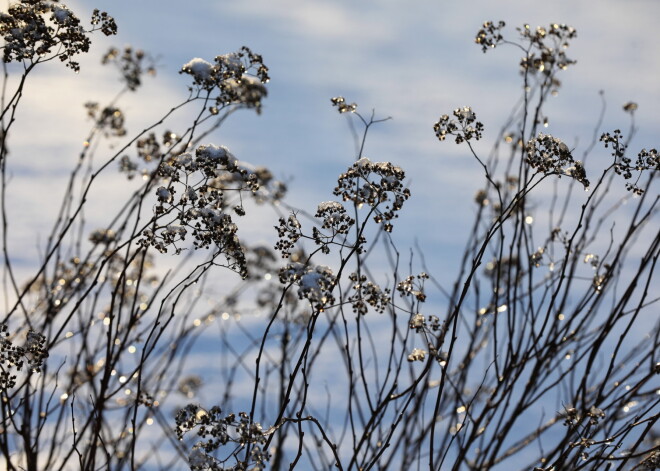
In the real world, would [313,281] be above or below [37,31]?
below

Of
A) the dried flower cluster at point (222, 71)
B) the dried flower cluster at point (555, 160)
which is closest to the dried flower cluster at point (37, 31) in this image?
the dried flower cluster at point (222, 71)

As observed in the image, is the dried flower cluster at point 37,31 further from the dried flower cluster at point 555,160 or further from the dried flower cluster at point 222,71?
the dried flower cluster at point 555,160

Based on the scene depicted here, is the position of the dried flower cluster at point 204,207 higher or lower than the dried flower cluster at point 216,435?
higher

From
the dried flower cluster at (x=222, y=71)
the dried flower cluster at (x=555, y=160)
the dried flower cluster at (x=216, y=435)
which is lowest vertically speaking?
the dried flower cluster at (x=216, y=435)

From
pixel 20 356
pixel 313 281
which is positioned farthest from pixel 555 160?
pixel 20 356

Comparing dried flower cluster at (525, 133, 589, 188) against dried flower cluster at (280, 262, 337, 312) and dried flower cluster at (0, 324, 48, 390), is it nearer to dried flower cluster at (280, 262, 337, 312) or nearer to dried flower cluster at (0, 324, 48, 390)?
dried flower cluster at (280, 262, 337, 312)

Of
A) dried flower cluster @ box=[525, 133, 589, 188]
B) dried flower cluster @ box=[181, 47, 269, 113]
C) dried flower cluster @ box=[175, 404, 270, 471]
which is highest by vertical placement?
dried flower cluster @ box=[181, 47, 269, 113]

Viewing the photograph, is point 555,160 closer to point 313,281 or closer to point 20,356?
point 313,281

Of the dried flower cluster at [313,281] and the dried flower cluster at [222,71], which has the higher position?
the dried flower cluster at [222,71]

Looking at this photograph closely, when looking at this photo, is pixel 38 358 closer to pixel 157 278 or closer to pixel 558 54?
pixel 558 54

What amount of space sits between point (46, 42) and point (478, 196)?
4773 millimetres

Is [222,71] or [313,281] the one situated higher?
[222,71]

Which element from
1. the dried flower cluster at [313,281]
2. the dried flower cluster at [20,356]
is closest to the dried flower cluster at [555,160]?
the dried flower cluster at [313,281]

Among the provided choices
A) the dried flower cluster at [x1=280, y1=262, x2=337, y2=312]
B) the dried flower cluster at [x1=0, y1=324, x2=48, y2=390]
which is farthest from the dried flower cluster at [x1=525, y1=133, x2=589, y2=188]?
the dried flower cluster at [x1=0, y1=324, x2=48, y2=390]
